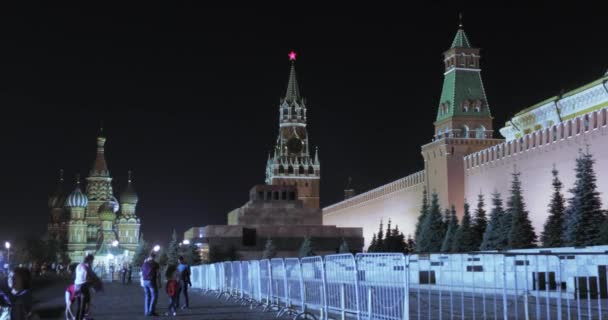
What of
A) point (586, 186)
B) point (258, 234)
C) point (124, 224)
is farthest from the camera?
point (124, 224)

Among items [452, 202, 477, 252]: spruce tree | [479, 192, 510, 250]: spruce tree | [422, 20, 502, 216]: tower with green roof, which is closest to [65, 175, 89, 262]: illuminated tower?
[422, 20, 502, 216]: tower with green roof

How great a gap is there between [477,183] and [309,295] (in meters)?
27.3

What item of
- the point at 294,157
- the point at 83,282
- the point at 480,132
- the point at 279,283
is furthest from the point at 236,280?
the point at 294,157

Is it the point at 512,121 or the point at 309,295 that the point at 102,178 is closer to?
the point at 512,121

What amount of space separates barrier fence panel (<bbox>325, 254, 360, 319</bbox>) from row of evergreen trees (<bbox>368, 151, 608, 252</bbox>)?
1313 cm

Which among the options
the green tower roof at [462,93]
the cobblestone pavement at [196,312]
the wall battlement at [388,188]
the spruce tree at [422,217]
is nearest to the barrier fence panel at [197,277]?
the cobblestone pavement at [196,312]

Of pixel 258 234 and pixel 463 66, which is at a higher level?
pixel 463 66

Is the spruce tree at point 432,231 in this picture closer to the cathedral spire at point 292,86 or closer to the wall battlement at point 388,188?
the wall battlement at point 388,188

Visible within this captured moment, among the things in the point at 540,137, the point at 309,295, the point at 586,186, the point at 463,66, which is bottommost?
the point at 309,295

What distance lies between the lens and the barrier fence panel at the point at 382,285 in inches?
294

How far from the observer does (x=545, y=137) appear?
1217 inches

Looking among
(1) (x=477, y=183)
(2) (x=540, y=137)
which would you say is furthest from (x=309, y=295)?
(1) (x=477, y=183)

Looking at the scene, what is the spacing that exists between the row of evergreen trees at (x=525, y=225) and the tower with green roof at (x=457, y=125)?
3.22 metres

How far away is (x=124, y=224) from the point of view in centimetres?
8388
